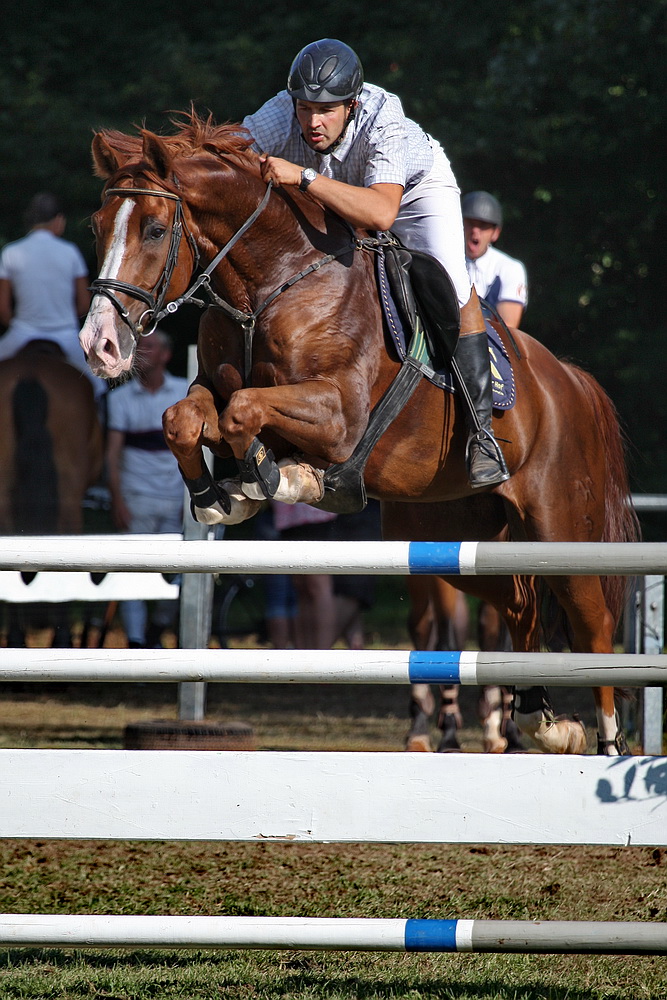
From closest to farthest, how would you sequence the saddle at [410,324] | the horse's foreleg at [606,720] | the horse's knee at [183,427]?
the horse's knee at [183,427] → the saddle at [410,324] → the horse's foreleg at [606,720]

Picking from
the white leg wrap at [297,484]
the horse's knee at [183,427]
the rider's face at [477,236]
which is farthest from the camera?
the rider's face at [477,236]

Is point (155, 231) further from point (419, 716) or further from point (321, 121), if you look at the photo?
point (419, 716)

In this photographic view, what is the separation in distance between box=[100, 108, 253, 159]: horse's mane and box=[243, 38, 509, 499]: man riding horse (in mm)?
109

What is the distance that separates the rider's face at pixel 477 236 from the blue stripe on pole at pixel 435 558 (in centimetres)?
369

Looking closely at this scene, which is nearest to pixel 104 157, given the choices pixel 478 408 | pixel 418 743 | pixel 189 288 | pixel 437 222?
pixel 189 288

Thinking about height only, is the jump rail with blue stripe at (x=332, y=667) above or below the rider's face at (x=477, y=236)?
below

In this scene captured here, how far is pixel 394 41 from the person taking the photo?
12.1 meters

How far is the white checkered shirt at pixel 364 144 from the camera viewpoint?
152 inches

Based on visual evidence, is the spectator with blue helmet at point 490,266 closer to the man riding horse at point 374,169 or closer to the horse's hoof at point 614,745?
the man riding horse at point 374,169

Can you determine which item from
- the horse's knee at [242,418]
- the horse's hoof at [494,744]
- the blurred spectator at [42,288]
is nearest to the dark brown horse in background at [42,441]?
the blurred spectator at [42,288]

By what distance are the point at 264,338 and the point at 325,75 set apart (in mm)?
850

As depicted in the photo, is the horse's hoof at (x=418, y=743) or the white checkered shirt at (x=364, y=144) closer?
the white checkered shirt at (x=364, y=144)

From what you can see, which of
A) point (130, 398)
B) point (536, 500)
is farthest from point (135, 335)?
point (130, 398)

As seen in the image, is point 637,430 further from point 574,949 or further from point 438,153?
point 574,949
